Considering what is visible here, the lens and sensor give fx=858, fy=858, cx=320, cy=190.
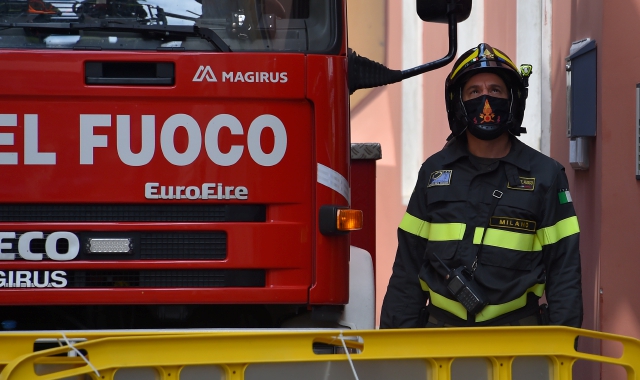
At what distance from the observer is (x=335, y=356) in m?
2.48

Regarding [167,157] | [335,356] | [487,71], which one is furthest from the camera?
[487,71]

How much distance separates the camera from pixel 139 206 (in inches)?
137

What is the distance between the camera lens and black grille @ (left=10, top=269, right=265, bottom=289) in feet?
11.4

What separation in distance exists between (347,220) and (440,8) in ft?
3.41

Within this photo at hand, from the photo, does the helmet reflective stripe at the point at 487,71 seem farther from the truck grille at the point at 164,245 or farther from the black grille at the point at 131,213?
the truck grille at the point at 164,245

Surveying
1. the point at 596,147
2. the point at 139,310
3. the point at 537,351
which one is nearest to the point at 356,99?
the point at 596,147

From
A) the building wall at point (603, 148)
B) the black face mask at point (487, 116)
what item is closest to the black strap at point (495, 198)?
the black face mask at point (487, 116)

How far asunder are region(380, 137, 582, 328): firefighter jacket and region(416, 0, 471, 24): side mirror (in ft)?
2.15

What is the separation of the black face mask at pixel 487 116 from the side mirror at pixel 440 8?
484mm

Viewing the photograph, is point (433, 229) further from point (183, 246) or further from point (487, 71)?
→ point (183, 246)

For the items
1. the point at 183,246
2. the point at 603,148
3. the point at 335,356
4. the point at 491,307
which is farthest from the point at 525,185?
the point at 603,148

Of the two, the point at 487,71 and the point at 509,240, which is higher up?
the point at 487,71

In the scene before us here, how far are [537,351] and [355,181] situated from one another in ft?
8.95

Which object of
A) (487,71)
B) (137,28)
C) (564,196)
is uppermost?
(137,28)
